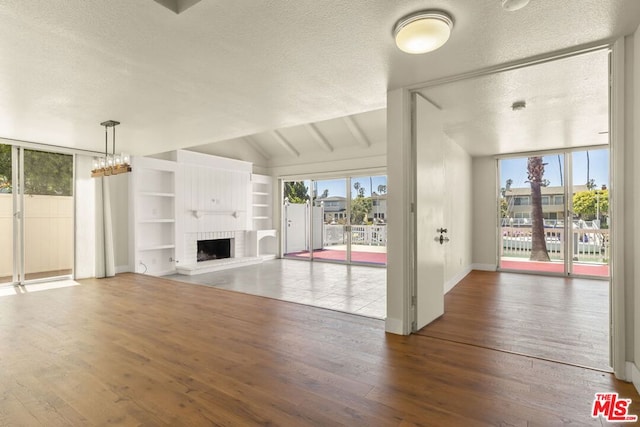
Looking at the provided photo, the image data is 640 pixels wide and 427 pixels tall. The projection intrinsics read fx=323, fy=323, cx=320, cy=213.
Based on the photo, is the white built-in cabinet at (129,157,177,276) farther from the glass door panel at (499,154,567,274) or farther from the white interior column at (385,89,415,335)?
the glass door panel at (499,154,567,274)

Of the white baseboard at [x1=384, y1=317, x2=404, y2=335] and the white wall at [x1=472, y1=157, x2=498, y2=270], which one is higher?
the white wall at [x1=472, y1=157, x2=498, y2=270]

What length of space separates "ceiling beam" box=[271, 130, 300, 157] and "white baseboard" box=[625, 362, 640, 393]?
7483 mm

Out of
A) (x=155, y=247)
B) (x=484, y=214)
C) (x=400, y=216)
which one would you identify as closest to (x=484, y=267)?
(x=484, y=214)

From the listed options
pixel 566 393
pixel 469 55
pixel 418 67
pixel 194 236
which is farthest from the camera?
pixel 194 236

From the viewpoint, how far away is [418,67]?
106 inches

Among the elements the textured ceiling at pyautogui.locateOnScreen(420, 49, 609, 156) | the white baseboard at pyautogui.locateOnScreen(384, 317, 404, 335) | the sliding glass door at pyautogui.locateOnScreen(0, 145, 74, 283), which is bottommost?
the white baseboard at pyautogui.locateOnScreen(384, 317, 404, 335)

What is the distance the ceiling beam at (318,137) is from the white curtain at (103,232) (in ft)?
14.3

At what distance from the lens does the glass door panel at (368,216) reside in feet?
25.7

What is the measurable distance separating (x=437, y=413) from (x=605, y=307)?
11.8 feet

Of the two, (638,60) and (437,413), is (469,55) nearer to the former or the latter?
(638,60)

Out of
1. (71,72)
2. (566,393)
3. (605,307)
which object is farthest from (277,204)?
(566,393)

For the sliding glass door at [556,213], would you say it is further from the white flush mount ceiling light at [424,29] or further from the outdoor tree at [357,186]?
the white flush mount ceiling light at [424,29]

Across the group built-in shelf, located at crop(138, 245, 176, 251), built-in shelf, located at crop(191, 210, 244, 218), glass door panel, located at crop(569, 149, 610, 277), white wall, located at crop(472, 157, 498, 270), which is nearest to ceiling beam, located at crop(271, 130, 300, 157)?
built-in shelf, located at crop(191, 210, 244, 218)

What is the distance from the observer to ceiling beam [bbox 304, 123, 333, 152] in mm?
7742
